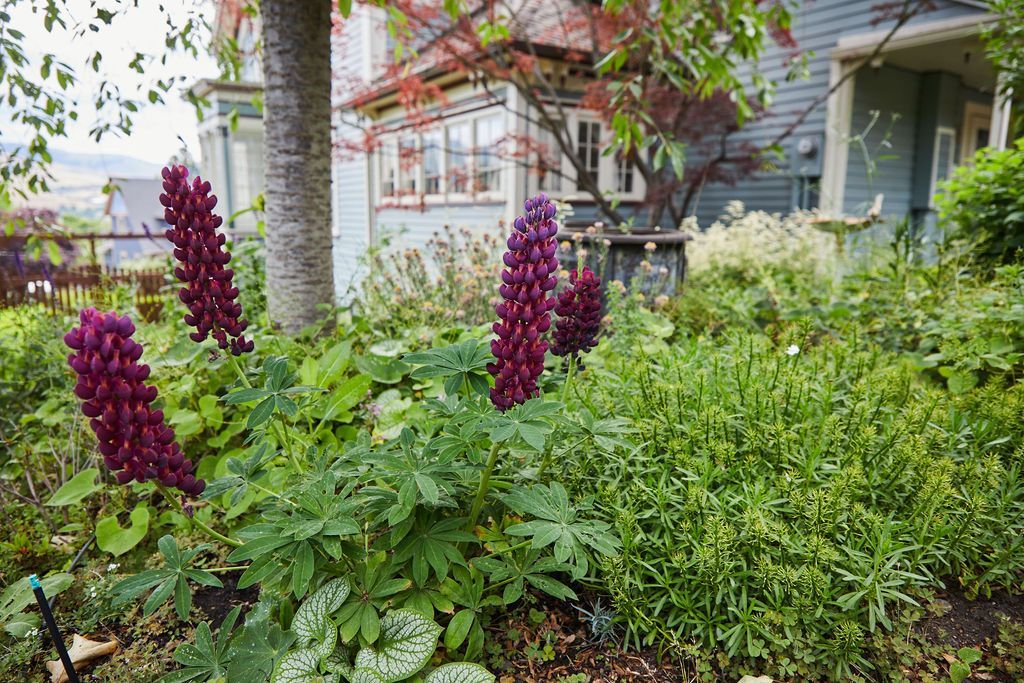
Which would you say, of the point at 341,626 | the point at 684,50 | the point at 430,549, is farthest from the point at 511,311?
the point at 684,50

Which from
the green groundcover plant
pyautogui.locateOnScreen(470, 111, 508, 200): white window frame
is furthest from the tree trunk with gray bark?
pyautogui.locateOnScreen(470, 111, 508, 200): white window frame

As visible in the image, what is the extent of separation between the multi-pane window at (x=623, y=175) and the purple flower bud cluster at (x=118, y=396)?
9.15 m

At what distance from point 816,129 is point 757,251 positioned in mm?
3701

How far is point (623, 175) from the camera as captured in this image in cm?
983

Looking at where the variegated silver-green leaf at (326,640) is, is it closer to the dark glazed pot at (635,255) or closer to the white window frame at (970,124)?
the dark glazed pot at (635,255)

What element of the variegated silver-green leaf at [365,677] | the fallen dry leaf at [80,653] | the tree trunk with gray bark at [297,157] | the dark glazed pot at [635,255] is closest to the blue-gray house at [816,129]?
the dark glazed pot at [635,255]

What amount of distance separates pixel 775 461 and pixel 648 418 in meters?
0.43

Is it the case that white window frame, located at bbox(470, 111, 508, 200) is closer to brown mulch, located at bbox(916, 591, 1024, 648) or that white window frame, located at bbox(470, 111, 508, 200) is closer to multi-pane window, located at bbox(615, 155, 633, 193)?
multi-pane window, located at bbox(615, 155, 633, 193)

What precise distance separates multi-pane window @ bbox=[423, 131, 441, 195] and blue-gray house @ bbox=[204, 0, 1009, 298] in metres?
0.04

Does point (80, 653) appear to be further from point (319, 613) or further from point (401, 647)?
point (401, 647)

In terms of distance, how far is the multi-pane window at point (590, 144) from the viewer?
31.0 feet

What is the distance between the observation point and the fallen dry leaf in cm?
162

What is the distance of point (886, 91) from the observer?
9.32 metres

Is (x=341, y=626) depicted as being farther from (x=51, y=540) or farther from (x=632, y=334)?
(x=632, y=334)
